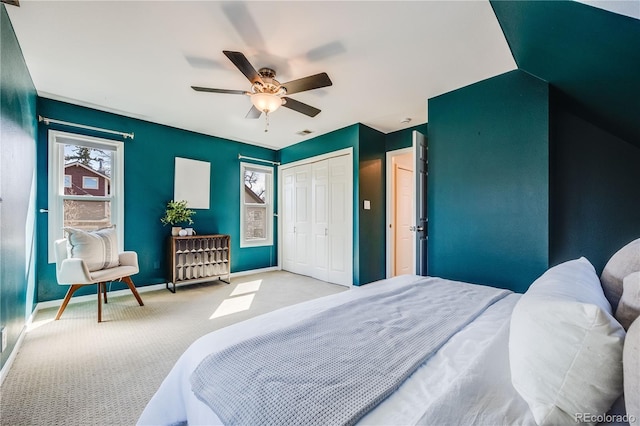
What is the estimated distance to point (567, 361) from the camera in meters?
0.65

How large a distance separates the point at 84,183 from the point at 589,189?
5815 millimetres

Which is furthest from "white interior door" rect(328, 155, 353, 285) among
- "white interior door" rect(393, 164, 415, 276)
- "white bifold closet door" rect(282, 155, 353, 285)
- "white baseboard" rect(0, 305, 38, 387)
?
"white baseboard" rect(0, 305, 38, 387)

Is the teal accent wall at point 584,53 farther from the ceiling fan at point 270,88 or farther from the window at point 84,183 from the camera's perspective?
the window at point 84,183

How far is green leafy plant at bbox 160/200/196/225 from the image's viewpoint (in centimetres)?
395

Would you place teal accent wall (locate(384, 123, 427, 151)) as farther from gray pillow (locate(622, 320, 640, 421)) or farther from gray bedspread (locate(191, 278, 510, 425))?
gray pillow (locate(622, 320, 640, 421))

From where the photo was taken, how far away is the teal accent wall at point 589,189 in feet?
7.68

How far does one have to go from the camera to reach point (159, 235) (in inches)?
160

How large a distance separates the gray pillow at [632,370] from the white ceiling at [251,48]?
2094 millimetres

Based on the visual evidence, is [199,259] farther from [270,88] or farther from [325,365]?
[325,365]

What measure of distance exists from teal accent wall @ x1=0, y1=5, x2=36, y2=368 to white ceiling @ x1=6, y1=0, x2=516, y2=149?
0.25 metres

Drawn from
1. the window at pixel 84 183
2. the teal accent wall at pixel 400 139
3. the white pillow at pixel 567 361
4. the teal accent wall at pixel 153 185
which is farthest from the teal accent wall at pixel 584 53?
the window at pixel 84 183

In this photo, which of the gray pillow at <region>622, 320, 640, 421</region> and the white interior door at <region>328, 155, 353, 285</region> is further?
the white interior door at <region>328, 155, 353, 285</region>

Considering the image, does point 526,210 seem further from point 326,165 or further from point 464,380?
point 326,165

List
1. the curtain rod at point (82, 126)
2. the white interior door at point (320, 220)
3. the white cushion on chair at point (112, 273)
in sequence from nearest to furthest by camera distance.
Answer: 1. the white cushion on chair at point (112, 273)
2. the curtain rod at point (82, 126)
3. the white interior door at point (320, 220)
